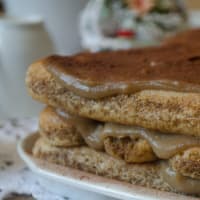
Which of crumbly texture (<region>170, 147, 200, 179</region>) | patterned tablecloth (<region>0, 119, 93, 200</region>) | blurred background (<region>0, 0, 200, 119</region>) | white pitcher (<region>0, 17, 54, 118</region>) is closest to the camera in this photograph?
crumbly texture (<region>170, 147, 200, 179</region>)

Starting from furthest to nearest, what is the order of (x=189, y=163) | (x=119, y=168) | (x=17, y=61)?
(x=17, y=61)
(x=119, y=168)
(x=189, y=163)

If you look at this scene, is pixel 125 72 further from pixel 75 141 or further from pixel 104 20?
pixel 104 20

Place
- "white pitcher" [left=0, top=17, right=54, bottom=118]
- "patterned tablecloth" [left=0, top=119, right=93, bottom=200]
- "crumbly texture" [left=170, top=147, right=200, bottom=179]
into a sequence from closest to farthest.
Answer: "crumbly texture" [left=170, top=147, right=200, bottom=179]
"patterned tablecloth" [left=0, top=119, right=93, bottom=200]
"white pitcher" [left=0, top=17, right=54, bottom=118]

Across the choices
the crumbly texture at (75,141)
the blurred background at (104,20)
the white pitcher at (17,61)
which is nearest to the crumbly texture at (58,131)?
the crumbly texture at (75,141)

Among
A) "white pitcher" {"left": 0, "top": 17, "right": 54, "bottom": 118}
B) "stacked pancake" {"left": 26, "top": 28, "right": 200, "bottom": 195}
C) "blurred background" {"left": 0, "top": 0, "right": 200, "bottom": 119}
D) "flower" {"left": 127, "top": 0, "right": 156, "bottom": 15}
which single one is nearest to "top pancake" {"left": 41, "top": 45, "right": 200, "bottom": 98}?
"stacked pancake" {"left": 26, "top": 28, "right": 200, "bottom": 195}

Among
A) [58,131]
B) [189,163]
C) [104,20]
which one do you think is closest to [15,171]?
[58,131]

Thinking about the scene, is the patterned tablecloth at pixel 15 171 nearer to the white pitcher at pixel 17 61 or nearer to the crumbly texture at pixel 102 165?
the crumbly texture at pixel 102 165

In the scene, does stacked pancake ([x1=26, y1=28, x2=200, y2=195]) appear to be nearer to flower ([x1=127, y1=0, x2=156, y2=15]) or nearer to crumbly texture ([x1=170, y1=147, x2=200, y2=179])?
crumbly texture ([x1=170, y1=147, x2=200, y2=179])
